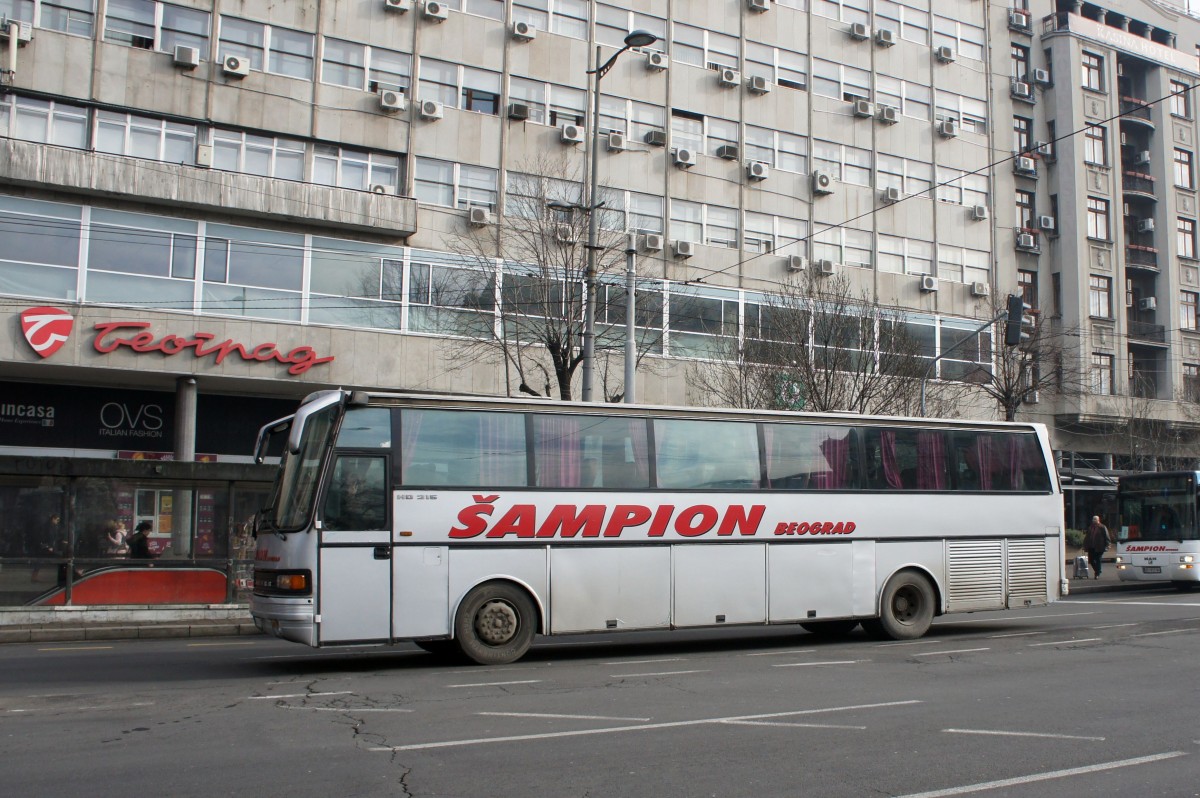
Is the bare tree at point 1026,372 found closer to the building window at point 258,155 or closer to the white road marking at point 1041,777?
the building window at point 258,155

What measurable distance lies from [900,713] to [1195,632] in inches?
367

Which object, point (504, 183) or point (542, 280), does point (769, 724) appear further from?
point (504, 183)

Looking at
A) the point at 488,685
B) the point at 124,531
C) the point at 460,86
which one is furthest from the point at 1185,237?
the point at 488,685

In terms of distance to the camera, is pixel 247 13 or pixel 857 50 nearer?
pixel 247 13

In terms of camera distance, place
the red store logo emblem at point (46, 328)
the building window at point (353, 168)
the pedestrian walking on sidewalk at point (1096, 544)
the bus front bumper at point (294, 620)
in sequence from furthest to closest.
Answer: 1. the pedestrian walking on sidewalk at point (1096, 544)
2. the building window at point (353, 168)
3. the red store logo emblem at point (46, 328)
4. the bus front bumper at point (294, 620)

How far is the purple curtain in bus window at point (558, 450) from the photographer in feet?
44.3

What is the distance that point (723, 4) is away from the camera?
121 ft

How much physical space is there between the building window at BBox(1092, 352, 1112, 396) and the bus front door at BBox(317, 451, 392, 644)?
123 feet


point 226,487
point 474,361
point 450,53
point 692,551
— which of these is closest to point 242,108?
point 450,53

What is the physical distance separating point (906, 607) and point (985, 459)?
100 inches

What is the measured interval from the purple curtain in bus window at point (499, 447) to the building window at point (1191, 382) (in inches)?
1515

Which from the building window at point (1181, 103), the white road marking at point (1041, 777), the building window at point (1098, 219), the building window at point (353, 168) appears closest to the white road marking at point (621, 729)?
the white road marking at point (1041, 777)

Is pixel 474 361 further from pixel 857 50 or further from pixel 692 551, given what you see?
pixel 857 50

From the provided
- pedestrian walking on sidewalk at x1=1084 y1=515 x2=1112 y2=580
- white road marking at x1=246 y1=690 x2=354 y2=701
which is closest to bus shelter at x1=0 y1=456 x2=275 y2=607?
white road marking at x1=246 y1=690 x2=354 y2=701
